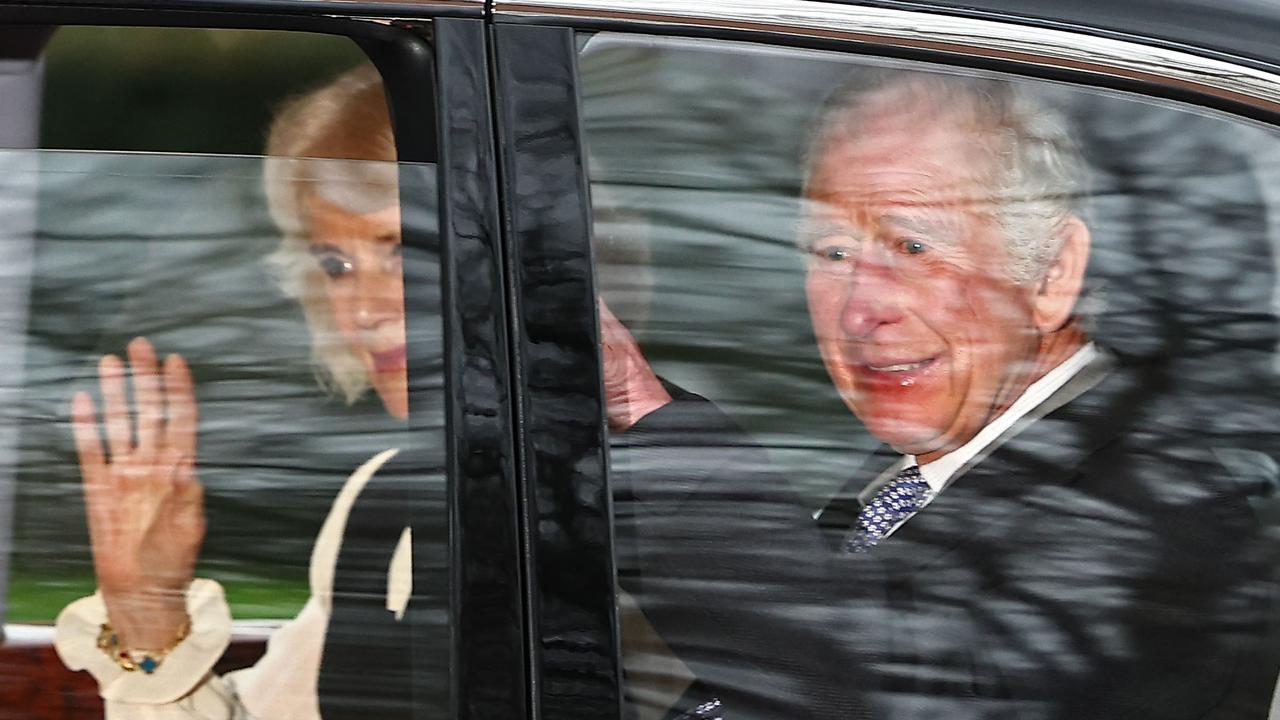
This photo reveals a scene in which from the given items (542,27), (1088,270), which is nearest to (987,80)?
(1088,270)

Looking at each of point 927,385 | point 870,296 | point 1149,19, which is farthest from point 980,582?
point 1149,19

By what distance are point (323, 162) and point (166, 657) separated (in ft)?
→ 1.67

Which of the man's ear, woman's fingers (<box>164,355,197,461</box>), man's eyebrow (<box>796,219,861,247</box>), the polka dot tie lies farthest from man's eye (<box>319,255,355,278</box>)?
the man's ear

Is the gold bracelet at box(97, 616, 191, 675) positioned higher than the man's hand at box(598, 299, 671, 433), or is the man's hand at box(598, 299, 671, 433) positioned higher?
the man's hand at box(598, 299, 671, 433)

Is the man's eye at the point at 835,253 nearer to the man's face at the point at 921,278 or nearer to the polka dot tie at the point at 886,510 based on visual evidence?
the man's face at the point at 921,278

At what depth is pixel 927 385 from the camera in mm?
1346

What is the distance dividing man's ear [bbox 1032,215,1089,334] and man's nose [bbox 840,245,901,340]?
16cm

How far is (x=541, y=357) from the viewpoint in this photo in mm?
1231

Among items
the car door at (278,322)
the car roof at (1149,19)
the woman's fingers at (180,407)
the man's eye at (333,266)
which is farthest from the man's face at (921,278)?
the woman's fingers at (180,407)

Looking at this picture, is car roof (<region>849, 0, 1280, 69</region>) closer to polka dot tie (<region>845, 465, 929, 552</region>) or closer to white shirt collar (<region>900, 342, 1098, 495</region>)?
white shirt collar (<region>900, 342, 1098, 495</region>)

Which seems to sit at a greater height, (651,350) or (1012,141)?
(1012,141)

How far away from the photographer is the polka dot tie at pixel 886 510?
1.29 m

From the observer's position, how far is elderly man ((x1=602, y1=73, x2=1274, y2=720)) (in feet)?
4.17

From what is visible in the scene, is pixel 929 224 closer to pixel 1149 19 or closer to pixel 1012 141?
pixel 1012 141
